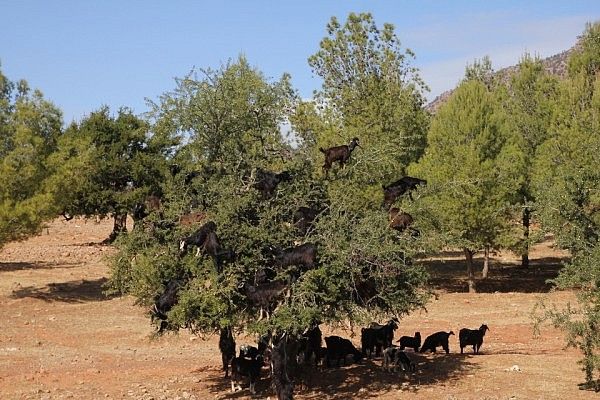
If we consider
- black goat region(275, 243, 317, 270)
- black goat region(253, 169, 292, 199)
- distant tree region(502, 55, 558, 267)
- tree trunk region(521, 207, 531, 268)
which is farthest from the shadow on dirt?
distant tree region(502, 55, 558, 267)

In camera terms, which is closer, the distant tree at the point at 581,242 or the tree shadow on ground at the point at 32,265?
the distant tree at the point at 581,242

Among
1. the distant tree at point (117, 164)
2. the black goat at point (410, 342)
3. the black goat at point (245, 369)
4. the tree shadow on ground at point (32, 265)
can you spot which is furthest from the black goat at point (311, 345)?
the tree shadow on ground at point (32, 265)

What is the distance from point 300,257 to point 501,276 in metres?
31.0

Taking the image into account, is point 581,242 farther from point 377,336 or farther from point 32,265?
point 32,265

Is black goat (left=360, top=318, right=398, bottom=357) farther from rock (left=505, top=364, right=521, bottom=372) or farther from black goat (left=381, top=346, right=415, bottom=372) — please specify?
rock (left=505, top=364, right=521, bottom=372)

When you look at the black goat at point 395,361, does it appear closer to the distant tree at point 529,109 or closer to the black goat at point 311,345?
the black goat at point 311,345

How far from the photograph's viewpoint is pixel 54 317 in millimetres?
29688

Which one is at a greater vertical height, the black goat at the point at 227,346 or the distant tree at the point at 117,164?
the distant tree at the point at 117,164

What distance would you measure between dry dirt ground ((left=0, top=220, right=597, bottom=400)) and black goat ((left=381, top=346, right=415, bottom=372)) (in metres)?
0.27

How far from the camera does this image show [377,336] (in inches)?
798

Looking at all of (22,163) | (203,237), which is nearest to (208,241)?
(203,237)

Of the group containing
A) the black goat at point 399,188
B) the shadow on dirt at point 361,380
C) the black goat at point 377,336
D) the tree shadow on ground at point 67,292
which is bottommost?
the shadow on dirt at point 361,380

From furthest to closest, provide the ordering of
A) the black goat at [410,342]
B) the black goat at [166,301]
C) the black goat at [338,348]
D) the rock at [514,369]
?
the black goat at [410,342], the black goat at [338,348], the rock at [514,369], the black goat at [166,301]

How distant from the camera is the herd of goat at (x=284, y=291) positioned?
14.7 m
